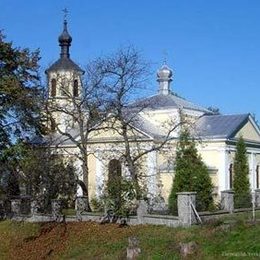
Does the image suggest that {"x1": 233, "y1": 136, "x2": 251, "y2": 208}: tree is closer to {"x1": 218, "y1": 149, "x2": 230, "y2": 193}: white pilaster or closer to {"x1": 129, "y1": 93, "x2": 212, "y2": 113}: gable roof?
{"x1": 218, "y1": 149, "x2": 230, "y2": 193}: white pilaster

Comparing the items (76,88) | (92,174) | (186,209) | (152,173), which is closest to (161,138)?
(152,173)

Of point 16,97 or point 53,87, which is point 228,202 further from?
point 53,87

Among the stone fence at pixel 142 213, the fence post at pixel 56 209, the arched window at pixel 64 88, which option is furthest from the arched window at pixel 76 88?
the fence post at pixel 56 209

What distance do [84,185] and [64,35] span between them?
19.4 m

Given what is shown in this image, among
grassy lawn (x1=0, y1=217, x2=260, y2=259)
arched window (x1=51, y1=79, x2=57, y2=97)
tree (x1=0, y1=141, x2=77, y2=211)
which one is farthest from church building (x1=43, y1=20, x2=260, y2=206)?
grassy lawn (x1=0, y1=217, x2=260, y2=259)

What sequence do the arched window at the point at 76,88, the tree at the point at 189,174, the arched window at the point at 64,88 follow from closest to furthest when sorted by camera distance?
1. the tree at the point at 189,174
2. the arched window at the point at 64,88
3. the arched window at the point at 76,88

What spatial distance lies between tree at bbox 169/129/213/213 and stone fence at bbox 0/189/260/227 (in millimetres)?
3254

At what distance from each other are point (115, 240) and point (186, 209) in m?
2.89

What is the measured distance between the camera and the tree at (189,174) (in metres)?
32.3

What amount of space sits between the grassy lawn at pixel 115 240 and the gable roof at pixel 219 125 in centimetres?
1736

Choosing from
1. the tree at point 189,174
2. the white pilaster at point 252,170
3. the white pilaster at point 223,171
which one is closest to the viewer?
the tree at point 189,174

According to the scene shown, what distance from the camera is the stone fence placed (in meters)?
22.1

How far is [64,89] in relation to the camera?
34.3 meters

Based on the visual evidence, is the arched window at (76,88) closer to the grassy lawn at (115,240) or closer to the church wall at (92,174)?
the church wall at (92,174)
